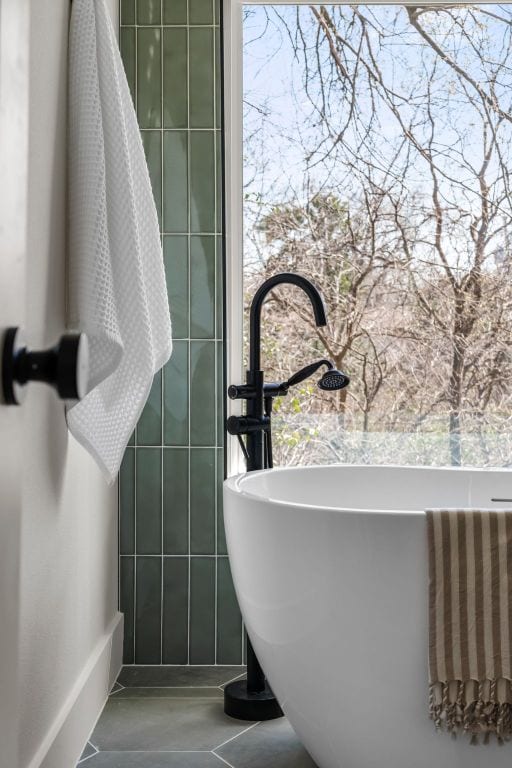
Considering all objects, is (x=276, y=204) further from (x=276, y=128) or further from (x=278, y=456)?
(x=278, y=456)

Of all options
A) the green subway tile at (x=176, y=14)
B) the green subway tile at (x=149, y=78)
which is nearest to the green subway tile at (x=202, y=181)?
the green subway tile at (x=149, y=78)

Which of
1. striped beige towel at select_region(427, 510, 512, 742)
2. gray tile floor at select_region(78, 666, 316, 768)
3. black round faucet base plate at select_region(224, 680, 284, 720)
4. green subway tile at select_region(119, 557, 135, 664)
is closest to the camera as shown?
striped beige towel at select_region(427, 510, 512, 742)

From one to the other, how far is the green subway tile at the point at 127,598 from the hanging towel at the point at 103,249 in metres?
0.81

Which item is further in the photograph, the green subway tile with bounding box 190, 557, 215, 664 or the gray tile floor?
the green subway tile with bounding box 190, 557, 215, 664

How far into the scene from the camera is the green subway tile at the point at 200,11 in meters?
2.51

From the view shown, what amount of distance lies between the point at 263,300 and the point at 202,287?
44 cm

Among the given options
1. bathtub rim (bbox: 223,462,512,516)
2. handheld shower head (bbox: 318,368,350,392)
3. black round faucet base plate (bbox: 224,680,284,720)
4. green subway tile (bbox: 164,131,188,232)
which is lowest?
black round faucet base plate (bbox: 224,680,284,720)

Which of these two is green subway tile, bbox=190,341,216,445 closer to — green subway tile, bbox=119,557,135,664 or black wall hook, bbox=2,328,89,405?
green subway tile, bbox=119,557,135,664

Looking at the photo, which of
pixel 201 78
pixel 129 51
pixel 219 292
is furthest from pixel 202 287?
pixel 129 51

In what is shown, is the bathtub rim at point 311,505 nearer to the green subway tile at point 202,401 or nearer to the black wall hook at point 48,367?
the green subway tile at point 202,401

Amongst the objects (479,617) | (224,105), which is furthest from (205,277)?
(479,617)

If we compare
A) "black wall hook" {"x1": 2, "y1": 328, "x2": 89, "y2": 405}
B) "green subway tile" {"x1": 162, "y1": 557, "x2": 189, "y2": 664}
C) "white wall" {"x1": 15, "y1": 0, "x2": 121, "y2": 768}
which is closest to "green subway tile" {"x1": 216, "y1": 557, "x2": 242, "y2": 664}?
"green subway tile" {"x1": 162, "y1": 557, "x2": 189, "y2": 664}

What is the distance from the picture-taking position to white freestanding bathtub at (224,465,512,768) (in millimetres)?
1490

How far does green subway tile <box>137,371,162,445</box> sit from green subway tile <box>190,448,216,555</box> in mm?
129
